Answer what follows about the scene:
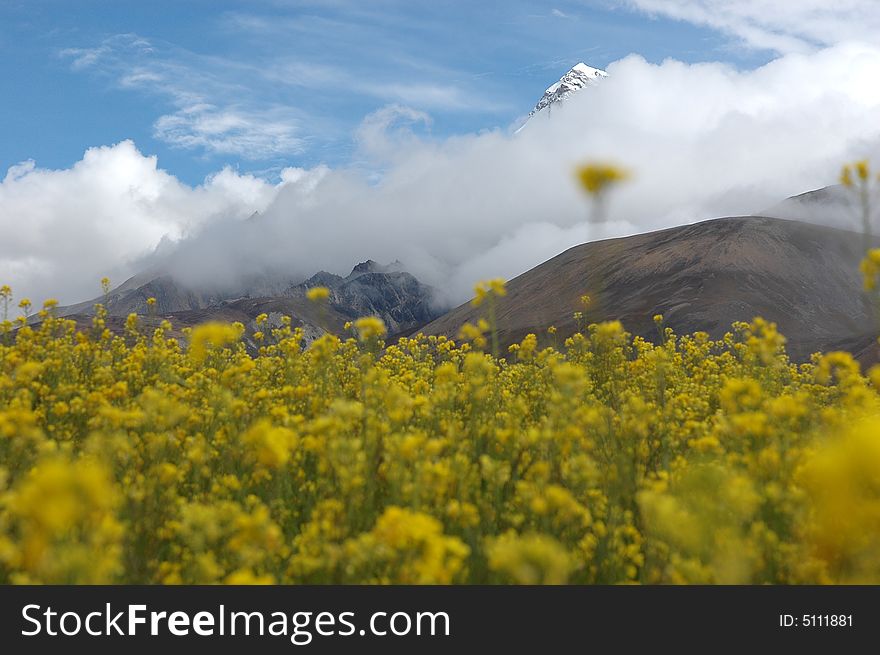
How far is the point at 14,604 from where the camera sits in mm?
3309

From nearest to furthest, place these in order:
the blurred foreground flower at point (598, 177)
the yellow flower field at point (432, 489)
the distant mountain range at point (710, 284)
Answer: the yellow flower field at point (432, 489) < the blurred foreground flower at point (598, 177) < the distant mountain range at point (710, 284)

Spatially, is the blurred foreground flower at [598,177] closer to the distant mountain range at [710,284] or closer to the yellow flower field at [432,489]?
the yellow flower field at [432,489]

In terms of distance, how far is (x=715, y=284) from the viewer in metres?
71.5

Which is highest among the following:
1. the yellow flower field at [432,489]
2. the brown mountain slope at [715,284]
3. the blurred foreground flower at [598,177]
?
the brown mountain slope at [715,284]

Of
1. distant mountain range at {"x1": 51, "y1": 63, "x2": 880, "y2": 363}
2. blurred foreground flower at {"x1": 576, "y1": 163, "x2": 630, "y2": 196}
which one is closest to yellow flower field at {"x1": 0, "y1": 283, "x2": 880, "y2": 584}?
blurred foreground flower at {"x1": 576, "y1": 163, "x2": 630, "y2": 196}

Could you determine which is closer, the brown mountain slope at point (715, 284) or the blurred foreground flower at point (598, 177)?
the blurred foreground flower at point (598, 177)

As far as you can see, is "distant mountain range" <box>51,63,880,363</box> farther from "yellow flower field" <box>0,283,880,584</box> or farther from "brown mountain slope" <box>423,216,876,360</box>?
Result: "yellow flower field" <box>0,283,880,584</box>

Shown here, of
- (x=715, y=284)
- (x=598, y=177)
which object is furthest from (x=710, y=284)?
(x=598, y=177)

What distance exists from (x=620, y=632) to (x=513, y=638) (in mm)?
612

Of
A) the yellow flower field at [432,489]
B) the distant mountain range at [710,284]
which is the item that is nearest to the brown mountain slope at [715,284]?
the distant mountain range at [710,284]

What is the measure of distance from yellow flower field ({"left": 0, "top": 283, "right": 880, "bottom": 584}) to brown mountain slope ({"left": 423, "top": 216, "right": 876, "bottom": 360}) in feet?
171

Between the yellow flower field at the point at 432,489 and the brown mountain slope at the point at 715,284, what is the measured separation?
171 feet

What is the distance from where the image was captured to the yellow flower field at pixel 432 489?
3.13 m

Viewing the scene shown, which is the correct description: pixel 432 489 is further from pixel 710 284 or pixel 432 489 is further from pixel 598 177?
pixel 710 284
